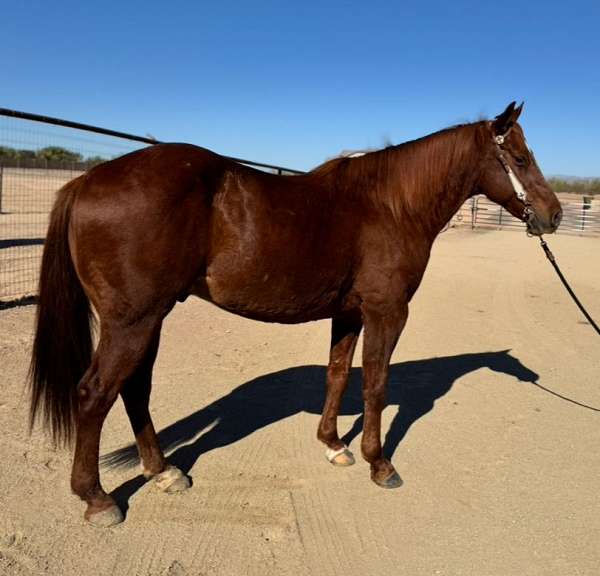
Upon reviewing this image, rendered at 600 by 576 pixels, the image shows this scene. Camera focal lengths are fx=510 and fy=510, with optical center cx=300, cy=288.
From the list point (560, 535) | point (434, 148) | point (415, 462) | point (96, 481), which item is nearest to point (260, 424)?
point (415, 462)

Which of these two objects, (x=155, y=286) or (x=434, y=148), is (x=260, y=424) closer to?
(x=155, y=286)

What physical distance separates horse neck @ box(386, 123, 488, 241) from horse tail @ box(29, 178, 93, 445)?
1884mm

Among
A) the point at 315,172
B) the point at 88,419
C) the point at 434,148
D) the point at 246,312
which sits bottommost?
the point at 88,419

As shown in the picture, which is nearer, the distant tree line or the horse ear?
the horse ear

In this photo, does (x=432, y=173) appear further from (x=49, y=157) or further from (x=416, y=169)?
(x=49, y=157)

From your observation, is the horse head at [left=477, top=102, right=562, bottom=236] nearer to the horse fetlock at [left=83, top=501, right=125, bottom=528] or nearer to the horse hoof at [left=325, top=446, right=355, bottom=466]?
the horse hoof at [left=325, top=446, right=355, bottom=466]

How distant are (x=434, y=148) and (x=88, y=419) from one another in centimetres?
255

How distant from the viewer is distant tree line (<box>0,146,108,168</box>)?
774cm

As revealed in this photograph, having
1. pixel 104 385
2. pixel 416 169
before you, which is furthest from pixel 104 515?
pixel 416 169

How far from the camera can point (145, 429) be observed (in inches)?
115

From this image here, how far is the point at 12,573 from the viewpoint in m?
2.11

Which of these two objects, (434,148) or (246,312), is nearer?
(246,312)

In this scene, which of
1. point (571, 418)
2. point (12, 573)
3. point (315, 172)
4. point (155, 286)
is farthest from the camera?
point (571, 418)

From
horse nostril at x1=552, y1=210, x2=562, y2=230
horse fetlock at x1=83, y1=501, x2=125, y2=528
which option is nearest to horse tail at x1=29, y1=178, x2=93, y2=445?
horse fetlock at x1=83, y1=501, x2=125, y2=528
